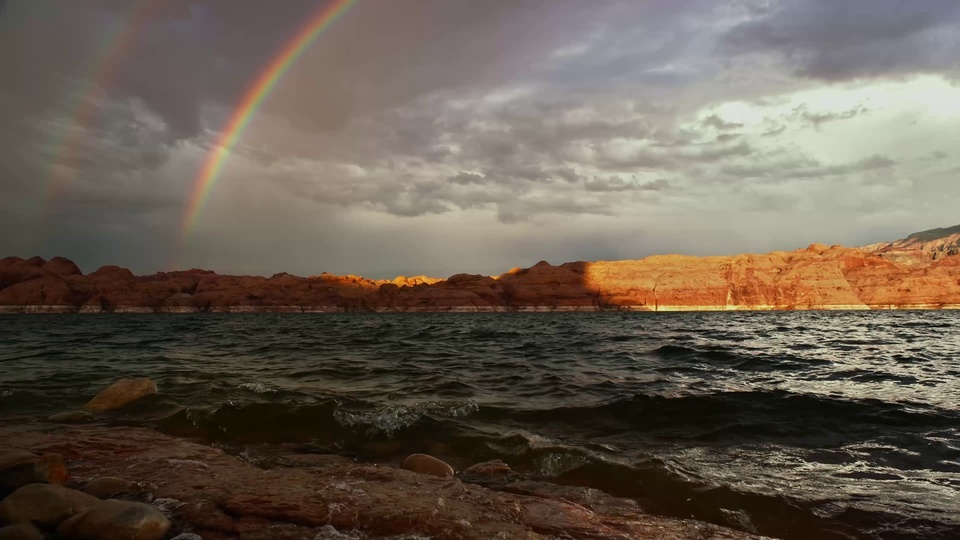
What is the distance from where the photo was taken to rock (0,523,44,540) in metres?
3.95

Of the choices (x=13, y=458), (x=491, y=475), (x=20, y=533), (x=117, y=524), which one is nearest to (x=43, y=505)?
(x=20, y=533)

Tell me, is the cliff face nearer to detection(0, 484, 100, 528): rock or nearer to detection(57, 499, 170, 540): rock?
detection(0, 484, 100, 528): rock

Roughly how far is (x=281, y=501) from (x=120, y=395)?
27.0 feet

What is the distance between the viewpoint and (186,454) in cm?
701

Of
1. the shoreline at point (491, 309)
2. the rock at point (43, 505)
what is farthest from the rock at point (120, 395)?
the shoreline at point (491, 309)

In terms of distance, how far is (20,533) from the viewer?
4.00 metres

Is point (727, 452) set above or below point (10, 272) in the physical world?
below

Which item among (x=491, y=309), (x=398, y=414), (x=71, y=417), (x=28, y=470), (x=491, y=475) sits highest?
(x=28, y=470)

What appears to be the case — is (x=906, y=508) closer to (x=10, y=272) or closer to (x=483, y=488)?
(x=483, y=488)

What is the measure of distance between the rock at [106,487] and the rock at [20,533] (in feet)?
4.18

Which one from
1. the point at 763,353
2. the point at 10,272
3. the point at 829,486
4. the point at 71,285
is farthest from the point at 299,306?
the point at 829,486

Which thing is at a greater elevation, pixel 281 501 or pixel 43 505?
pixel 43 505

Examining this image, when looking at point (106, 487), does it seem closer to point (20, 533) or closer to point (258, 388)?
point (20, 533)

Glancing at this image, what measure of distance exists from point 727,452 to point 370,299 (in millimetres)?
163805
